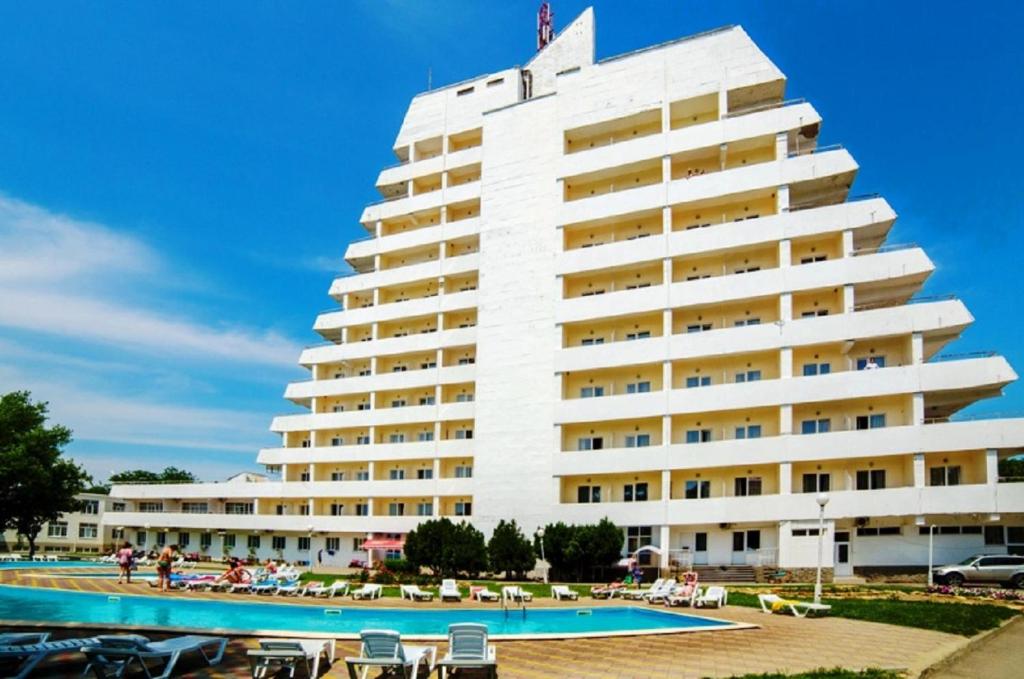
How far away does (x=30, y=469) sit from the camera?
5741cm

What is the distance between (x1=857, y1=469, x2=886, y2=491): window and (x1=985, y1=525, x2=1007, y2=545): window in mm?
4725

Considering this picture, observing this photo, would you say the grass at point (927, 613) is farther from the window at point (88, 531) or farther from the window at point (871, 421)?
the window at point (88, 531)

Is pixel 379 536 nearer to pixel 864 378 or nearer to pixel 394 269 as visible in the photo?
pixel 394 269

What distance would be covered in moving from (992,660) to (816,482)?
25516 millimetres

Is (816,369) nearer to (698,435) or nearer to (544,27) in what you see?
(698,435)

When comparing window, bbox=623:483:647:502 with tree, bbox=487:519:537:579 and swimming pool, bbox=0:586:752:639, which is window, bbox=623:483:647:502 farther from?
swimming pool, bbox=0:586:752:639

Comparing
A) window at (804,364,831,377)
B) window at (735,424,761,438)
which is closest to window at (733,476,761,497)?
window at (735,424,761,438)

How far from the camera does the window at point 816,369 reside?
40.9m

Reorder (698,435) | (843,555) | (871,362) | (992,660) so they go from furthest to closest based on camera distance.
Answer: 1. (698,435)
2. (871,362)
3. (843,555)
4. (992,660)

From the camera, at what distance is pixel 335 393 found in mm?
57750

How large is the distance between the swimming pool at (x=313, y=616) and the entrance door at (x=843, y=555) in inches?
695

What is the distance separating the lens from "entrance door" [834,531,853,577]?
126ft

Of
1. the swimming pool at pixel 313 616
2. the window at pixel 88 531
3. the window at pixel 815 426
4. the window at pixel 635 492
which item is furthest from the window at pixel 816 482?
the window at pixel 88 531

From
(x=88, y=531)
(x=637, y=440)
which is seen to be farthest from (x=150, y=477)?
(x=637, y=440)
